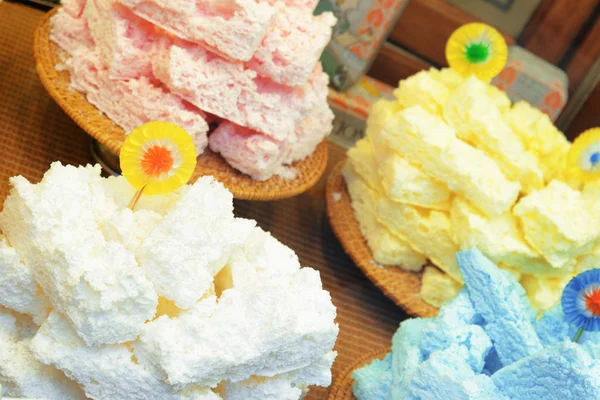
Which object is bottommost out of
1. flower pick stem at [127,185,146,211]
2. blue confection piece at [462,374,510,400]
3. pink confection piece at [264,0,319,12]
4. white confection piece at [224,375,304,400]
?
white confection piece at [224,375,304,400]

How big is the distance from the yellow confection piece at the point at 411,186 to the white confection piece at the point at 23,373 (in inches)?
37.0

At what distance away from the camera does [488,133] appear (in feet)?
5.49

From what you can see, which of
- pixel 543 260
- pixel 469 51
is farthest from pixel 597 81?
pixel 543 260

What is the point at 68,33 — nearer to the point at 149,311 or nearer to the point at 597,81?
the point at 149,311

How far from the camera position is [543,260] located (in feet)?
5.24

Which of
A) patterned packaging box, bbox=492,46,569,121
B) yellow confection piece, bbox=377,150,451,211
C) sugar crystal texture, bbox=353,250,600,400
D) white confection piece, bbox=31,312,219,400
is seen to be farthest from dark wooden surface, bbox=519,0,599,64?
white confection piece, bbox=31,312,219,400

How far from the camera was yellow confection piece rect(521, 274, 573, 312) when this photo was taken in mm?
1617

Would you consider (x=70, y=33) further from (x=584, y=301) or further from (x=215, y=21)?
(x=584, y=301)

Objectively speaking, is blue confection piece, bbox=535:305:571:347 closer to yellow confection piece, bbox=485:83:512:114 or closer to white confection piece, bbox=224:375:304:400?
white confection piece, bbox=224:375:304:400

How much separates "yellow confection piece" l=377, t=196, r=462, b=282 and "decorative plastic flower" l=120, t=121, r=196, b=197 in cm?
80

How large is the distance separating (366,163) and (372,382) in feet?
2.43

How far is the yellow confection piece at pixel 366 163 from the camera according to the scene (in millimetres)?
1797

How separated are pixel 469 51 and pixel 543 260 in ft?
2.04

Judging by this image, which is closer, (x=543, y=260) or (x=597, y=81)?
(x=543, y=260)
